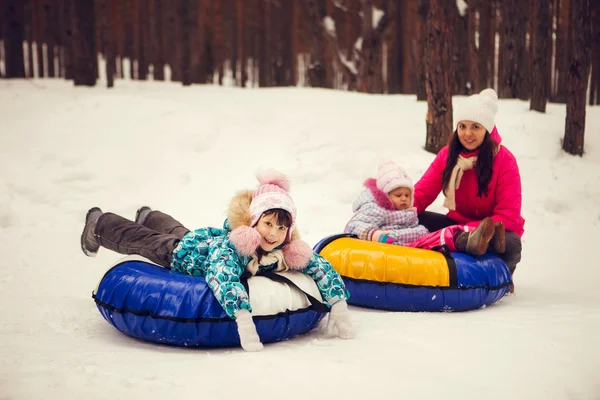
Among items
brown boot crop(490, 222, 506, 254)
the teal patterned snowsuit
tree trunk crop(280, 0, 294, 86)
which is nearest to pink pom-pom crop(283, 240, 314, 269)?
the teal patterned snowsuit

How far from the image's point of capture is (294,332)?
4.02m

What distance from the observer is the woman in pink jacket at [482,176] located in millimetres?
5281

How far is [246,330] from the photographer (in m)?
3.67

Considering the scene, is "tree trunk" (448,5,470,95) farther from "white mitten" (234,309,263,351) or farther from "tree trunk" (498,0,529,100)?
"white mitten" (234,309,263,351)

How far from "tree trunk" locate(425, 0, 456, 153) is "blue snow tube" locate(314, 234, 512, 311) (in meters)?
3.95

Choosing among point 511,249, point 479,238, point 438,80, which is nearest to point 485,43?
point 438,80

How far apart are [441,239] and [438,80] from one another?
4094 mm

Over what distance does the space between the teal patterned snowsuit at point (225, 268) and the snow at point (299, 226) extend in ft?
0.96

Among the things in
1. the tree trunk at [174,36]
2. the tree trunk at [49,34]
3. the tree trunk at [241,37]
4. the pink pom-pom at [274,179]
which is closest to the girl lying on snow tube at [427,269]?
the pink pom-pom at [274,179]

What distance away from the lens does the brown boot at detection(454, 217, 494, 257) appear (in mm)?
4777

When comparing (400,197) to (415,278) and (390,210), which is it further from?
(415,278)

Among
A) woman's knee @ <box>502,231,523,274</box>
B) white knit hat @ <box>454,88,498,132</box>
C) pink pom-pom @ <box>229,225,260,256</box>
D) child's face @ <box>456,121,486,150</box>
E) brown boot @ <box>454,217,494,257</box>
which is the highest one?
white knit hat @ <box>454,88,498,132</box>

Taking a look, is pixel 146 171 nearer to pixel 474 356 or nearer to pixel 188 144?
pixel 188 144

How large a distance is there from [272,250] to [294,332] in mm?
521
